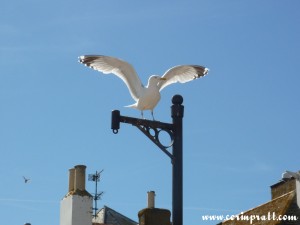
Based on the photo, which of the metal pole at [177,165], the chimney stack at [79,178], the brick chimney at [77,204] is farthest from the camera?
the chimney stack at [79,178]

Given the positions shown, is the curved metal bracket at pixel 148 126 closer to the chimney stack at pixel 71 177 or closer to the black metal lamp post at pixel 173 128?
the black metal lamp post at pixel 173 128

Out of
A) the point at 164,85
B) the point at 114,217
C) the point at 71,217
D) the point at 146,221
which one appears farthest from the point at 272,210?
the point at 114,217

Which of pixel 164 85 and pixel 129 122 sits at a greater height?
pixel 164 85

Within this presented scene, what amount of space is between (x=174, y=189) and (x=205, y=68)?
277 cm

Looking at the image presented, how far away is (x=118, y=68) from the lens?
1093 centimetres

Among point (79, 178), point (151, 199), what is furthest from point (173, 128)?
point (151, 199)

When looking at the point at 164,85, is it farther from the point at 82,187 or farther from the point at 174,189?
the point at 82,187

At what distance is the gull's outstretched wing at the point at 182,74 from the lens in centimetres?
1060

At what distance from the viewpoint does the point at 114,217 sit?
102 ft

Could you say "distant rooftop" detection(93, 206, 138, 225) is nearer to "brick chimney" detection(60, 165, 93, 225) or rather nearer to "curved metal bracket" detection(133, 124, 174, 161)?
"brick chimney" detection(60, 165, 93, 225)

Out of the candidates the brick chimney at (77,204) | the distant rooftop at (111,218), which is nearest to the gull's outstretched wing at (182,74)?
the brick chimney at (77,204)

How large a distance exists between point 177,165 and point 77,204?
10.3 metres

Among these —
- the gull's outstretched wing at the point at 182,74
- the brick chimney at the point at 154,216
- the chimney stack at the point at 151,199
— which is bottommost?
the brick chimney at the point at 154,216

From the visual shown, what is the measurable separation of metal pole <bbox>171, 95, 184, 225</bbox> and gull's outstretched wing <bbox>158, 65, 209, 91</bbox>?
176 cm
